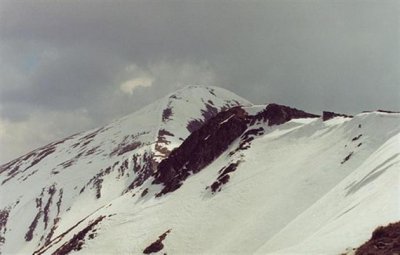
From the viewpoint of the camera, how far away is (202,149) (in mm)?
94625

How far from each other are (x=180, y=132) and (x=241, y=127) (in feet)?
250

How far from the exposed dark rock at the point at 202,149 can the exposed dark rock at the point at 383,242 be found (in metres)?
62.4

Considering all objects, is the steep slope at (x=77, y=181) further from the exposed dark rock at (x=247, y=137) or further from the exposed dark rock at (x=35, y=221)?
the exposed dark rock at (x=247, y=137)

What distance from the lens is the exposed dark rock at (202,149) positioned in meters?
91.8

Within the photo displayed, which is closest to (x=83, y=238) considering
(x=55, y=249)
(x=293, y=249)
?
(x=55, y=249)

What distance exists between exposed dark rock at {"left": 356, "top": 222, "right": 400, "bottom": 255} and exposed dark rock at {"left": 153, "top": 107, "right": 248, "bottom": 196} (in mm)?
62386

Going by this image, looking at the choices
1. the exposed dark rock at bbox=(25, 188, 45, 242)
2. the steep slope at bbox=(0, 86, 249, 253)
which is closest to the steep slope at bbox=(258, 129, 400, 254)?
the steep slope at bbox=(0, 86, 249, 253)

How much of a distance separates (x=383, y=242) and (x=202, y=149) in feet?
228

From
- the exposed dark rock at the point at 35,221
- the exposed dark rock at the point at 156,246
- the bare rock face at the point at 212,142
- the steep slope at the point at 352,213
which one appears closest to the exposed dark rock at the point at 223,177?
the bare rock face at the point at 212,142

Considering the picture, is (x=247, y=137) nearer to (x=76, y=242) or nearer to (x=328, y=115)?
(x=328, y=115)

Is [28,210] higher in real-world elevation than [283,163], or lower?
higher

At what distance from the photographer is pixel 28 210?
15388cm

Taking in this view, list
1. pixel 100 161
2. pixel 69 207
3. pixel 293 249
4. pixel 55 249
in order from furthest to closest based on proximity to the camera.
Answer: pixel 100 161
pixel 69 207
pixel 55 249
pixel 293 249

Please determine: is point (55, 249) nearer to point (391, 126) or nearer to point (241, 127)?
point (241, 127)
